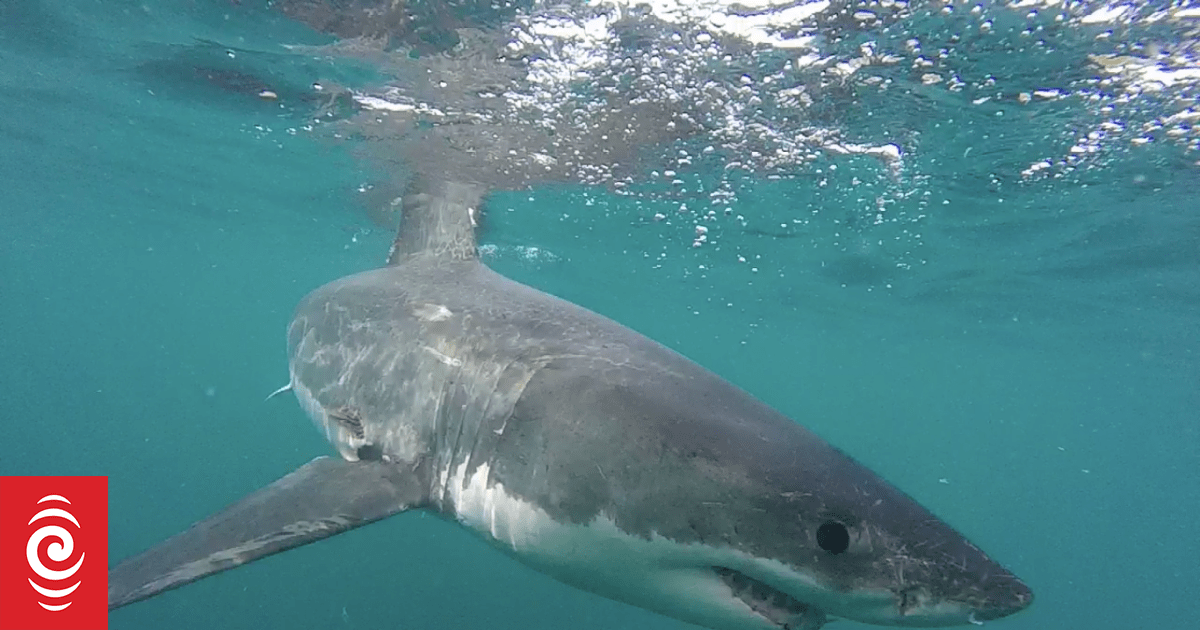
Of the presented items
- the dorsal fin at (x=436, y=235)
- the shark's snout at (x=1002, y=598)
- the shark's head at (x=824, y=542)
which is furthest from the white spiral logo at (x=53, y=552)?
the shark's snout at (x=1002, y=598)

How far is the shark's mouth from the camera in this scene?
2.87 meters

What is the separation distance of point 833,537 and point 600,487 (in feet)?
3.67

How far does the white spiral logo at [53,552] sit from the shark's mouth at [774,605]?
5027 millimetres

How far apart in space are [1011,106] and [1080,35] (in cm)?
198

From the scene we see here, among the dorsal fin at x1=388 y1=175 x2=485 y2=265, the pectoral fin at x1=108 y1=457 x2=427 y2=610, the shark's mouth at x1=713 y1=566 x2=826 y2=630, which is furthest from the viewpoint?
the dorsal fin at x1=388 y1=175 x2=485 y2=265

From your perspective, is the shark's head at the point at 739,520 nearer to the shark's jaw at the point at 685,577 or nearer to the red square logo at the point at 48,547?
the shark's jaw at the point at 685,577

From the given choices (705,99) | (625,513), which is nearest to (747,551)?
(625,513)

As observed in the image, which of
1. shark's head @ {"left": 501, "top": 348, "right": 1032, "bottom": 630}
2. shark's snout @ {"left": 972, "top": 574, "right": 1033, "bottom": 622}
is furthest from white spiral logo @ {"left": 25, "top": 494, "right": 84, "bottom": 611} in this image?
shark's snout @ {"left": 972, "top": 574, "right": 1033, "bottom": 622}

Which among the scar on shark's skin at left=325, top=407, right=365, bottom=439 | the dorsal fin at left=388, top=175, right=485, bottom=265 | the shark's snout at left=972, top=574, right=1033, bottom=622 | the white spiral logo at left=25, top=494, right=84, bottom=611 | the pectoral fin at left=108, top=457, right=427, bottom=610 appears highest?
the shark's snout at left=972, top=574, right=1033, bottom=622

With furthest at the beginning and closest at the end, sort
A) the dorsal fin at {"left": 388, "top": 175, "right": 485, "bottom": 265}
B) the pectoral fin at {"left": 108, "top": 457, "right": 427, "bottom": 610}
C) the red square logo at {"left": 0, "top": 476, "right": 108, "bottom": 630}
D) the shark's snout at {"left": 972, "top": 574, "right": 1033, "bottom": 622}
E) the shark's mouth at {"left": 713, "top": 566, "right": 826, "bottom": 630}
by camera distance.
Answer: the dorsal fin at {"left": 388, "top": 175, "right": 485, "bottom": 265} → the red square logo at {"left": 0, "top": 476, "right": 108, "bottom": 630} → the pectoral fin at {"left": 108, "top": 457, "right": 427, "bottom": 610} → the shark's mouth at {"left": 713, "top": 566, "right": 826, "bottom": 630} → the shark's snout at {"left": 972, "top": 574, "right": 1033, "bottom": 622}

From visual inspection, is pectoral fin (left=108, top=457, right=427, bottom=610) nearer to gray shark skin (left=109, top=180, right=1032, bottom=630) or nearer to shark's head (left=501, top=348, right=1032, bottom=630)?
gray shark skin (left=109, top=180, right=1032, bottom=630)

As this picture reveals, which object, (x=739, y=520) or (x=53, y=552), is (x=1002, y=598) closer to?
(x=739, y=520)

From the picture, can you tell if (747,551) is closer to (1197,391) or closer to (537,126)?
(537,126)

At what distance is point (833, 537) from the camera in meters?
2.77
